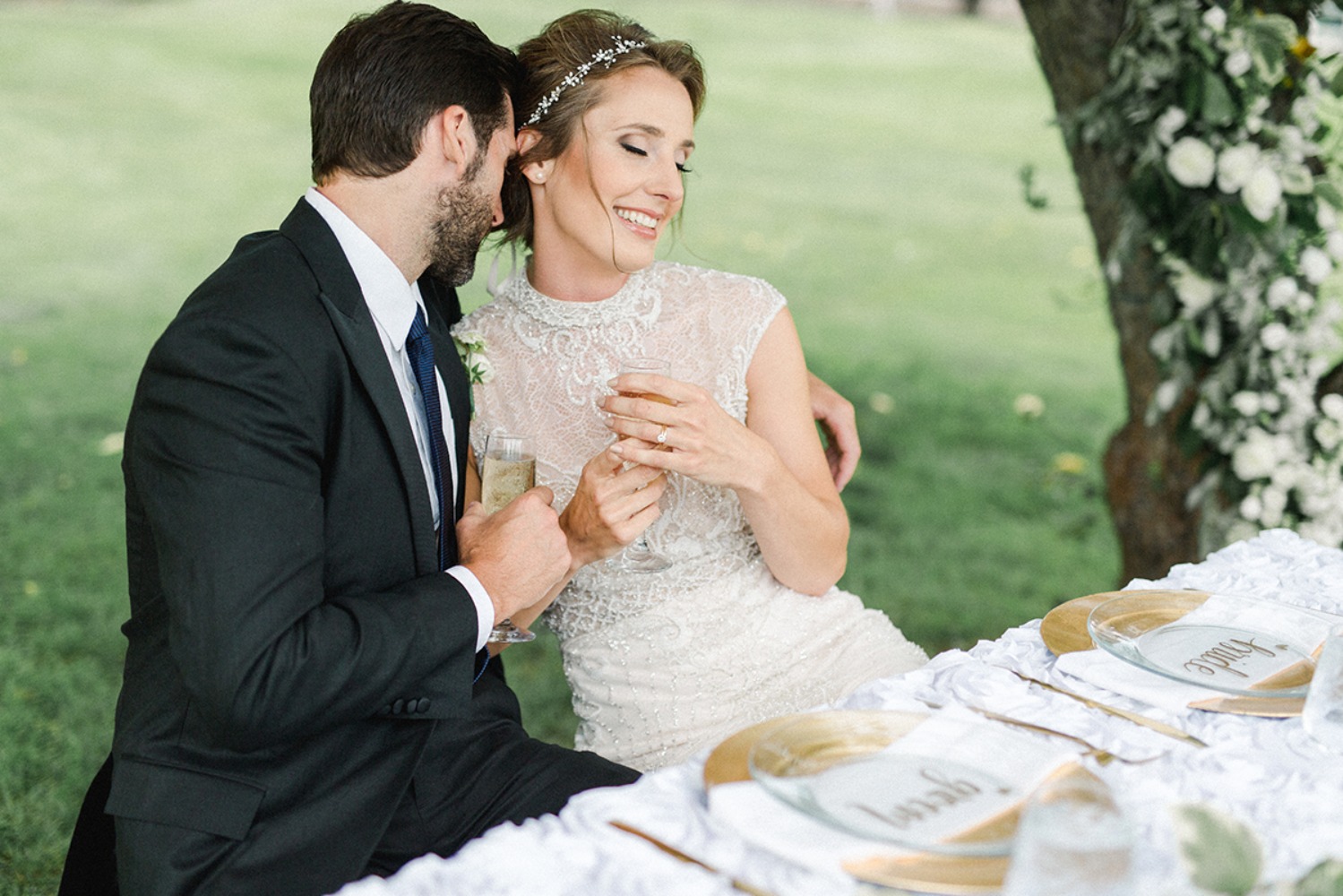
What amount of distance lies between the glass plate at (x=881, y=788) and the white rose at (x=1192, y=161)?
2.24 m

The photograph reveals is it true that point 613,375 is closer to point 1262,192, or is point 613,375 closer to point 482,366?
point 482,366

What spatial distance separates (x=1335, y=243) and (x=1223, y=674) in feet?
A: 6.75

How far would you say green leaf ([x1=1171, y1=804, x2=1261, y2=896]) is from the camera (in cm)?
98

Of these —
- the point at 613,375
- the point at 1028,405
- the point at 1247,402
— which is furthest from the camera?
the point at 1028,405

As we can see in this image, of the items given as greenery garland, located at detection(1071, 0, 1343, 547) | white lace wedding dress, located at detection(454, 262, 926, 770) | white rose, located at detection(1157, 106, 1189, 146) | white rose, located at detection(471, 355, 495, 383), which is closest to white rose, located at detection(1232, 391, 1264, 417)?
greenery garland, located at detection(1071, 0, 1343, 547)

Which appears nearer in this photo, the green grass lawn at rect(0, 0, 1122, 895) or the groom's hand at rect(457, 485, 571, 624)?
the groom's hand at rect(457, 485, 571, 624)

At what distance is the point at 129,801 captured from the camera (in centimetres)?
173

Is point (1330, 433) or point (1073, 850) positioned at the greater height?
point (1073, 850)

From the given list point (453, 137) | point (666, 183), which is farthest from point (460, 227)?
point (666, 183)

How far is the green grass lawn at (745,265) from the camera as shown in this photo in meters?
4.77

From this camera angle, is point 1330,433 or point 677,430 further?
point 1330,433

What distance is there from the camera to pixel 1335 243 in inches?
126

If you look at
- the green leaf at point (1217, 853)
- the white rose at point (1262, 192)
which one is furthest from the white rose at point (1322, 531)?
the green leaf at point (1217, 853)

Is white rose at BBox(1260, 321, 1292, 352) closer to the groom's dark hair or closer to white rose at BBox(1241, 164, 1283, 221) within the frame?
white rose at BBox(1241, 164, 1283, 221)
